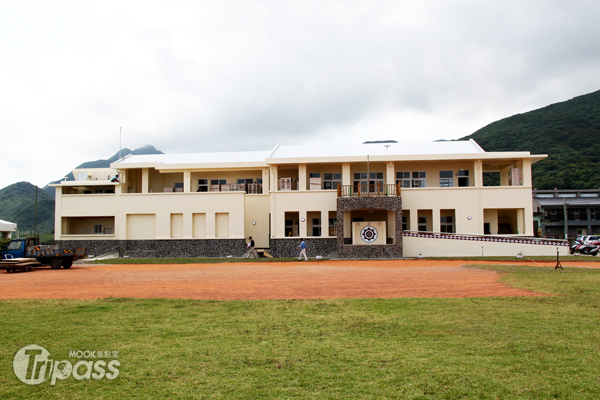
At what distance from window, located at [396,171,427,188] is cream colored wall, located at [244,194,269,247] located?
34.8ft

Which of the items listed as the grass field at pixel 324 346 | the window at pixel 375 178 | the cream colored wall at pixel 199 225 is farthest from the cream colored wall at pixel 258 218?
the grass field at pixel 324 346

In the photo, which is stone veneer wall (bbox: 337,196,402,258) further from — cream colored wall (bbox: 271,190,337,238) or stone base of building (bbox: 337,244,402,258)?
cream colored wall (bbox: 271,190,337,238)

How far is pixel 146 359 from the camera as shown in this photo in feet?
21.8

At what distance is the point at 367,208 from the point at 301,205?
4888 millimetres

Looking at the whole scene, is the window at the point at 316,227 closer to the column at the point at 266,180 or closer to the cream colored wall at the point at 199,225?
the column at the point at 266,180

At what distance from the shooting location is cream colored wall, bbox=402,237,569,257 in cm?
2809

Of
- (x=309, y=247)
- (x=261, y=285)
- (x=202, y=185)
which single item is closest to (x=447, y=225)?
(x=309, y=247)

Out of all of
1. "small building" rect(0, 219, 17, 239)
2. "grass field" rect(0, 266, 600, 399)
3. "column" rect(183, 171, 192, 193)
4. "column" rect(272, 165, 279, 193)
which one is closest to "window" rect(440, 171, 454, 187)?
"column" rect(272, 165, 279, 193)

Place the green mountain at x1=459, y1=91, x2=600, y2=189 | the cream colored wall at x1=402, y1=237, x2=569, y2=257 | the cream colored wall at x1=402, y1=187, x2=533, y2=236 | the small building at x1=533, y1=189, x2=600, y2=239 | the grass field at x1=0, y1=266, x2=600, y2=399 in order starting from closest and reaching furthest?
the grass field at x1=0, y1=266, x2=600, y2=399, the cream colored wall at x1=402, y1=237, x2=569, y2=257, the cream colored wall at x1=402, y1=187, x2=533, y2=236, the small building at x1=533, y1=189, x2=600, y2=239, the green mountain at x1=459, y1=91, x2=600, y2=189

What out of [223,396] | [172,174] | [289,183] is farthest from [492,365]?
[172,174]

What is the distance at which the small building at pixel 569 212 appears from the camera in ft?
179

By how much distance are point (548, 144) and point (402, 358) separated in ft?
251

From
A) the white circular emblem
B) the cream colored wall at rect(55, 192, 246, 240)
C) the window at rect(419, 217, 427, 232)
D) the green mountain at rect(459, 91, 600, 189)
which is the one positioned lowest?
the white circular emblem

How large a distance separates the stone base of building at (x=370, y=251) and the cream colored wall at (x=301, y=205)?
9.14 feet
